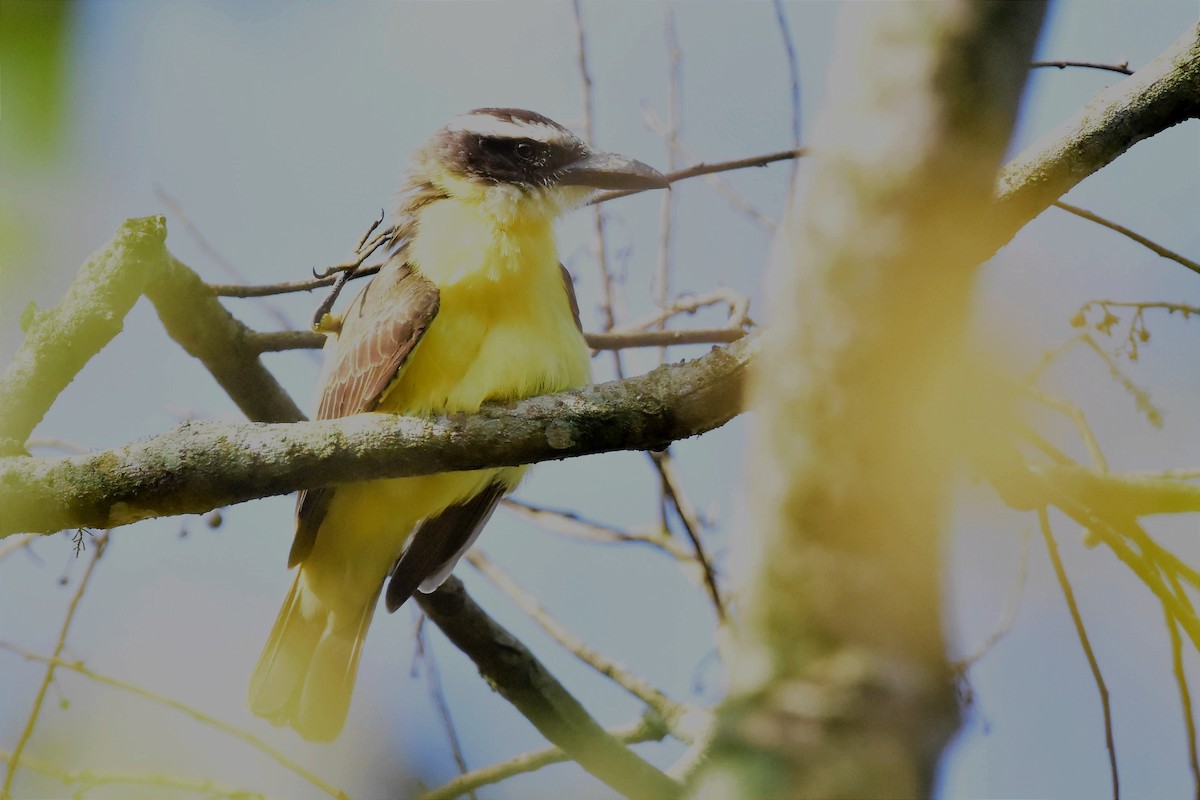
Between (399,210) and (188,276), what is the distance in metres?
1.17

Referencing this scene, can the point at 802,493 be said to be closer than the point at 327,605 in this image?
Yes

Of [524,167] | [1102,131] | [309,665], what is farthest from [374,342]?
[1102,131]

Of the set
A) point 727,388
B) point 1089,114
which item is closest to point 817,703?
point 727,388

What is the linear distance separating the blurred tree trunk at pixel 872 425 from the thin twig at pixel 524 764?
325 cm

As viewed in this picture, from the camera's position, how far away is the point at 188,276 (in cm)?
475

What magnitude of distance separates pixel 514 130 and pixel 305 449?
254 centimetres

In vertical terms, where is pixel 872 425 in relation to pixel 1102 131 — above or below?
below

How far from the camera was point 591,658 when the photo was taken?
201 inches

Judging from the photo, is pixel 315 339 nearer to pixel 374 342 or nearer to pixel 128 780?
pixel 374 342

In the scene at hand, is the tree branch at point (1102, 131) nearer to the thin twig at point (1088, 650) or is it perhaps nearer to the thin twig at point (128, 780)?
the thin twig at point (1088, 650)

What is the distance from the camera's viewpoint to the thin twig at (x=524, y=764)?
4.49 m

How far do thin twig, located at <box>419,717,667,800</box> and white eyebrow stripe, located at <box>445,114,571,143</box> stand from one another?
2.82 m

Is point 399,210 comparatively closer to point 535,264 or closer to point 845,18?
point 535,264

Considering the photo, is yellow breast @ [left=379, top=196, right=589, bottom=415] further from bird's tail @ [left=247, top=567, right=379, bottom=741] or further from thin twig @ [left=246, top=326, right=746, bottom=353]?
bird's tail @ [left=247, top=567, right=379, bottom=741]
